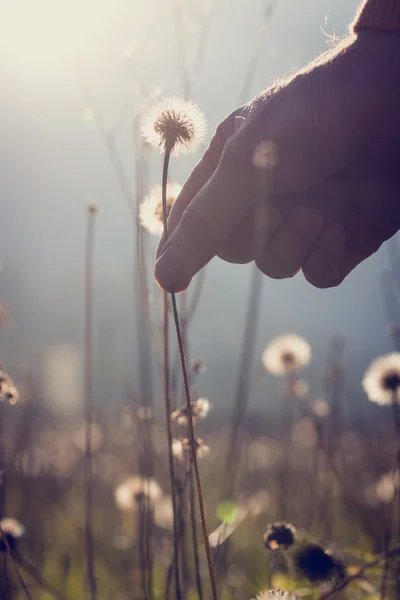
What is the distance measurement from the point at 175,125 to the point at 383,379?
4.66ft

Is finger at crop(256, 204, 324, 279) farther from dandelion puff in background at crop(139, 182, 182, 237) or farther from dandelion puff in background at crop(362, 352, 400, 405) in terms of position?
dandelion puff in background at crop(362, 352, 400, 405)

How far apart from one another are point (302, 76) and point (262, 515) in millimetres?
2884

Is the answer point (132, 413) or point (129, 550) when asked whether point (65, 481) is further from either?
point (132, 413)

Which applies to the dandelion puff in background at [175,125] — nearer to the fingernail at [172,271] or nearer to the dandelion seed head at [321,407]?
the fingernail at [172,271]

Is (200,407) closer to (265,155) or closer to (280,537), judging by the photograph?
(280,537)

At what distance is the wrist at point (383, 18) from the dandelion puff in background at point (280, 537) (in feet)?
4.99

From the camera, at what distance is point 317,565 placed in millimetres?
1578

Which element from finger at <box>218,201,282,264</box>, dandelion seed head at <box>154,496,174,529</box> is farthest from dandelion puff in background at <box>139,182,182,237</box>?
dandelion seed head at <box>154,496,174,529</box>

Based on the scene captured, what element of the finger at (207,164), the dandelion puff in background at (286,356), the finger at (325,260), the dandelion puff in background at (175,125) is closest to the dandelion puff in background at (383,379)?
the dandelion puff in background at (286,356)

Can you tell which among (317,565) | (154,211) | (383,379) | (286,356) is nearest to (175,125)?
(154,211)

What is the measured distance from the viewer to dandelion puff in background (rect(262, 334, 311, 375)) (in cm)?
315

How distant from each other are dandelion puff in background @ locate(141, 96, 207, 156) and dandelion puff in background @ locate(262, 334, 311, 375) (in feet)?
5.64

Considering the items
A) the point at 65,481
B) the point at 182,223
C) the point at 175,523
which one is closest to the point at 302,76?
the point at 182,223

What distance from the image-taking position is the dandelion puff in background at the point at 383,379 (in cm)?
235
